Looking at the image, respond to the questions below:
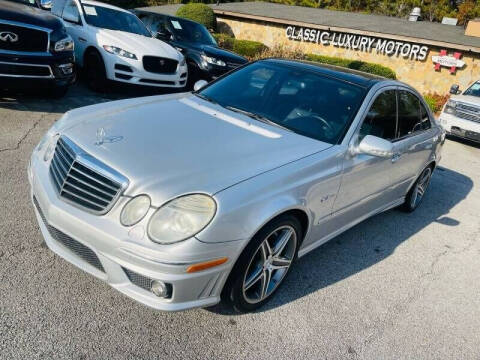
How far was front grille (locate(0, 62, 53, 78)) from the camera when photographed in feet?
17.4

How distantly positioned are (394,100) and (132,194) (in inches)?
109

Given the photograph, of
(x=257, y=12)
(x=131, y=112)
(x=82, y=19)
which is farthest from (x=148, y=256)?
(x=257, y=12)

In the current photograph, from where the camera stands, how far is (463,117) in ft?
31.9

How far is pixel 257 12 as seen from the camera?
72.3ft

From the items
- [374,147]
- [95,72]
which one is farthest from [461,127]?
[95,72]

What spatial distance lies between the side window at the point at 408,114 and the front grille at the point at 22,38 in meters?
4.71

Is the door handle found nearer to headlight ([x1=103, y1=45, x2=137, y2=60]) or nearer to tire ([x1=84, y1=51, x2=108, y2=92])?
headlight ([x1=103, y1=45, x2=137, y2=60])

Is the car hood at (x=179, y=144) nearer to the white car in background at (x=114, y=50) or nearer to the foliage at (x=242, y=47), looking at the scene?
the white car in background at (x=114, y=50)

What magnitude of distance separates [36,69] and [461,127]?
886 centimetres

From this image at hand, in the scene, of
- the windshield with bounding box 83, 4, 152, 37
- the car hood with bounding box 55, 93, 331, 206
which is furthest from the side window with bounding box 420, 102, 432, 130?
the windshield with bounding box 83, 4, 152, 37

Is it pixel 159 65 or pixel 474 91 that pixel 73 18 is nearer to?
pixel 159 65

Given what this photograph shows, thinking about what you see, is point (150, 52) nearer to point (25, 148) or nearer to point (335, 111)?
point (25, 148)

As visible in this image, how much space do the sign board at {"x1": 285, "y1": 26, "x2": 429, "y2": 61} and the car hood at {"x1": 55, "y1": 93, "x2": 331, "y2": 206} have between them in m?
16.5

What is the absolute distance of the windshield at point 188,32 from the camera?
10.4 metres
